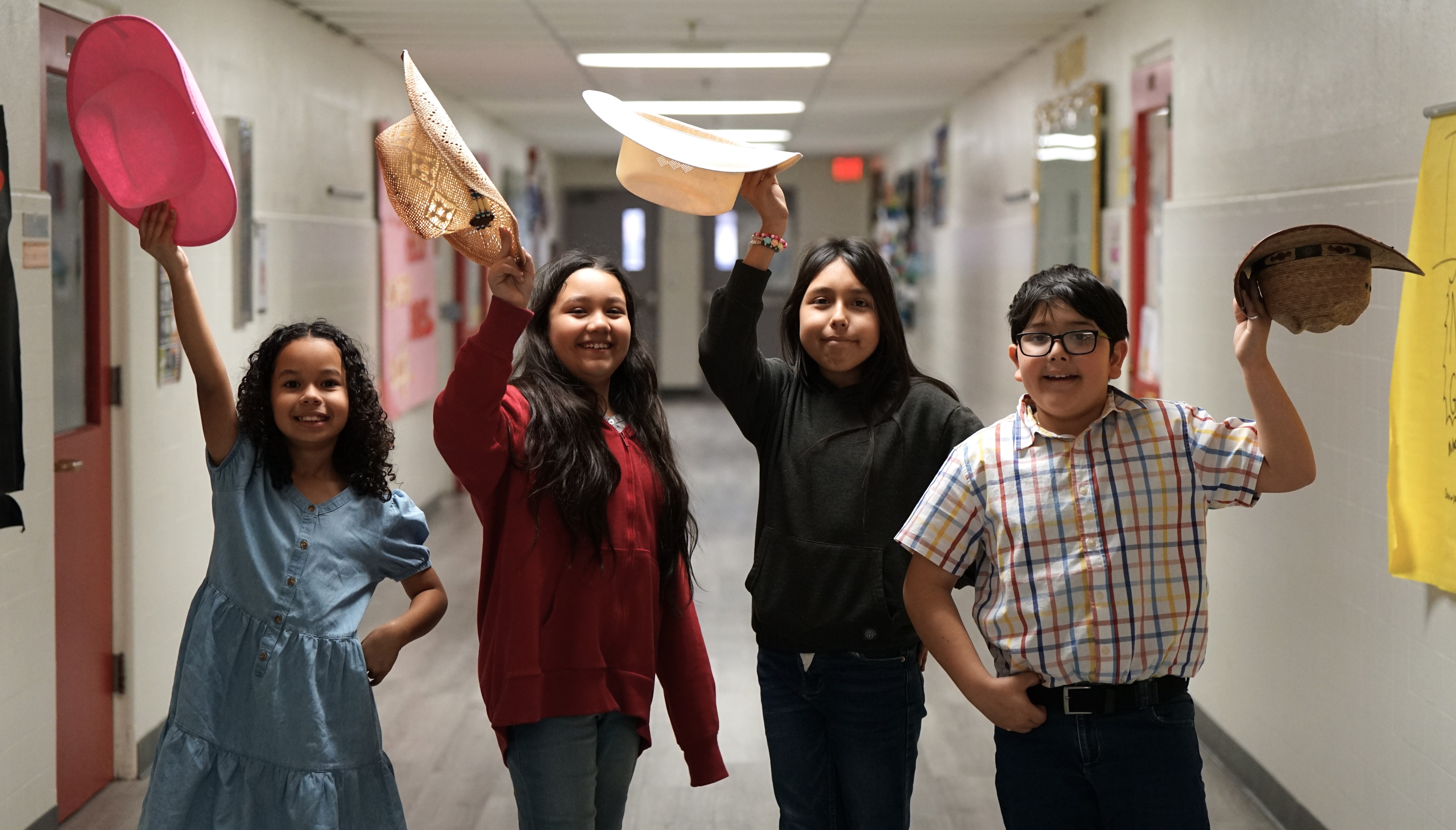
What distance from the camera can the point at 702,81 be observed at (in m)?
7.07

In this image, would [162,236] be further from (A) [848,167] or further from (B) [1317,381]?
(A) [848,167]

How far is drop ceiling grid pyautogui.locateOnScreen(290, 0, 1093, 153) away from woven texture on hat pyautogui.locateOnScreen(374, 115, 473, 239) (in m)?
3.10

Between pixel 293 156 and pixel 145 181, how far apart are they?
3417 millimetres

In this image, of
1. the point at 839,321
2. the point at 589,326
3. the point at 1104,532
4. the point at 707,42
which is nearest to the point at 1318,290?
the point at 1104,532

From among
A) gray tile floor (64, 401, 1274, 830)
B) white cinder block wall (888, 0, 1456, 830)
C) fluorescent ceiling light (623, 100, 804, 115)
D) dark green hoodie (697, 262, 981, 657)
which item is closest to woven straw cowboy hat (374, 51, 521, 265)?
dark green hoodie (697, 262, 981, 657)

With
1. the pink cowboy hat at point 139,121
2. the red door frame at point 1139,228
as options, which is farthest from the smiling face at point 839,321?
the red door frame at point 1139,228

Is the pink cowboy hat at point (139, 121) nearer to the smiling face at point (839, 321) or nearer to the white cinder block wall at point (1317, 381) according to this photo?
the smiling face at point (839, 321)

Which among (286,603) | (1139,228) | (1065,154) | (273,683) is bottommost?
(273,683)

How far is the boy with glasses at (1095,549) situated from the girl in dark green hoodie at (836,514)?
0.77 feet

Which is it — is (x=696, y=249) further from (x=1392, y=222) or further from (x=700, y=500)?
(x=1392, y=222)

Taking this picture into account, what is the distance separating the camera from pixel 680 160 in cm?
179

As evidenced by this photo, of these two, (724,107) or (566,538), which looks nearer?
(566,538)

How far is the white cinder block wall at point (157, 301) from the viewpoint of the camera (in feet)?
9.30

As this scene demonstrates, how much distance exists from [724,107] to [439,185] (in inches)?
269
